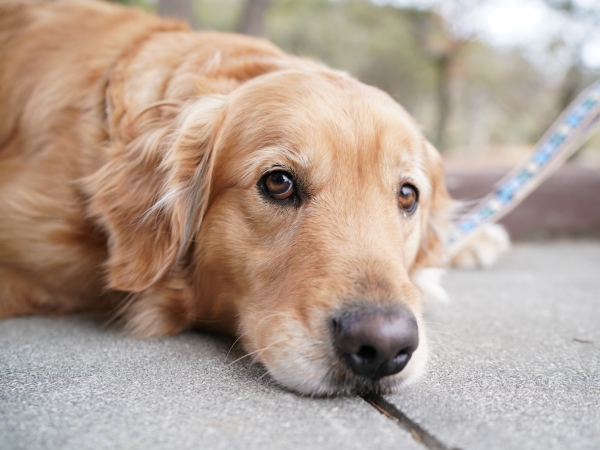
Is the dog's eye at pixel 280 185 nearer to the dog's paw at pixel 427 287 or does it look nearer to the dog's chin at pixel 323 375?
the dog's chin at pixel 323 375

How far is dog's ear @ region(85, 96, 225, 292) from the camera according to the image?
258 centimetres

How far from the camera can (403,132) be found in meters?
2.66

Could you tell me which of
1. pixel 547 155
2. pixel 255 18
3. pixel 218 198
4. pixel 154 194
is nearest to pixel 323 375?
pixel 218 198

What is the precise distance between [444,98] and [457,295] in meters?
20.7

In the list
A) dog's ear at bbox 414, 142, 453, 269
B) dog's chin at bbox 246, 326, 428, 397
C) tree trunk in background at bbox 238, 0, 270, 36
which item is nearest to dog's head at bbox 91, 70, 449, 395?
dog's chin at bbox 246, 326, 428, 397

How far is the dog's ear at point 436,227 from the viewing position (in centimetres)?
338

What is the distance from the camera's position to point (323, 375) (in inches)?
74.0

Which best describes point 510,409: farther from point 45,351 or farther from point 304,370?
point 45,351

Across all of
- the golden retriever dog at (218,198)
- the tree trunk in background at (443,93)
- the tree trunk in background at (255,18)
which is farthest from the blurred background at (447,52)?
the golden retriever dog at (218,198)

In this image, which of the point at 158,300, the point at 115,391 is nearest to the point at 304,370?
the point at 115,391

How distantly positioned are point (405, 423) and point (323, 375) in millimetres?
317

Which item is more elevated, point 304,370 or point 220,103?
point 220,103

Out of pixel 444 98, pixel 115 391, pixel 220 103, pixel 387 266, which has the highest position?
pixel 220 103

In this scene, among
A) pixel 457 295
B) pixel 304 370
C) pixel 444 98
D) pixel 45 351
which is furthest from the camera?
pixel 444 98
